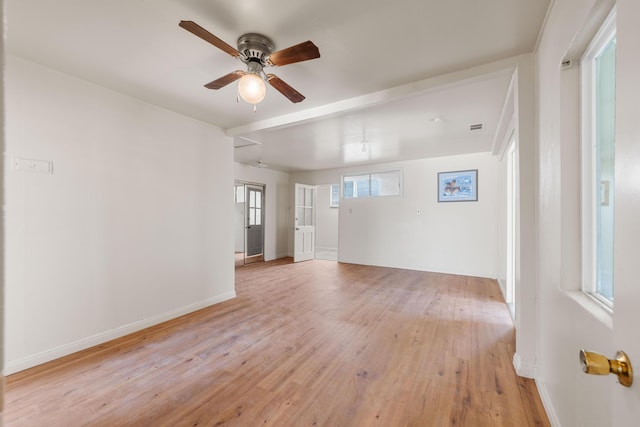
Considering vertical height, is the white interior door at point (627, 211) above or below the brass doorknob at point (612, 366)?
above

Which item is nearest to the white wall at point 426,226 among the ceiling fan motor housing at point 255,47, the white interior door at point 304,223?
the white interior door at point 304,223

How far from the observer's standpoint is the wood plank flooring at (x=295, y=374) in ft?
5.10

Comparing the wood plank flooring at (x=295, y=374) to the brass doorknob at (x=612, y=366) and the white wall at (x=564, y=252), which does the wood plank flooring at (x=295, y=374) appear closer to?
the white wall at (x=564, y=252)

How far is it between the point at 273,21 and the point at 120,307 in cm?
286

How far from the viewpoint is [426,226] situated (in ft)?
17.7

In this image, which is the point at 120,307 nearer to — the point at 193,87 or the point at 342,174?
the point at 193,87

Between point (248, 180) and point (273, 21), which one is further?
point (248, 180)

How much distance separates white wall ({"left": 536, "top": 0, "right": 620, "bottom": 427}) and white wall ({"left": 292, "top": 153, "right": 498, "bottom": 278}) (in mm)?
3506

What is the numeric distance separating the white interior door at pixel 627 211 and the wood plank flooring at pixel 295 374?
1.28 meters

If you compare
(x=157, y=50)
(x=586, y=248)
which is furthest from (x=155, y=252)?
(x=586, y=248)

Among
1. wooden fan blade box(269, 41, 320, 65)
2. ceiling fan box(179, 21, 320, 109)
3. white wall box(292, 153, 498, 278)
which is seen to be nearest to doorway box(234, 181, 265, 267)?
white wall box(292, 153, 498, 278)

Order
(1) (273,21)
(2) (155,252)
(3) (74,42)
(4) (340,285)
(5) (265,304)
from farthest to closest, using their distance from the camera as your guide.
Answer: (4) (340,285) → (5) (265,304) → (2) (155,252) → (3) (74,42) → (1) (273,21)

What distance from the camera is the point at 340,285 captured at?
4398 mm

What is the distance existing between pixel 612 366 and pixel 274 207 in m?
6.60
